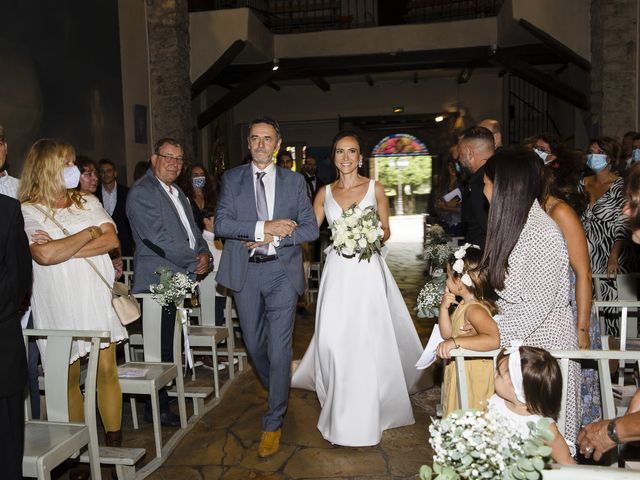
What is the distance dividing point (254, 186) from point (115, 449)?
1650 millimetres

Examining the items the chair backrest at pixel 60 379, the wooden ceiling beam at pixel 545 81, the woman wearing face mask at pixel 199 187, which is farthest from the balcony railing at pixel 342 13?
the chair backrest at pixel 60 379

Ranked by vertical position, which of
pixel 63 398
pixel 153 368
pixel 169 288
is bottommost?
Result: pixel 153 368

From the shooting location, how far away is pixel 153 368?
12.1 ft

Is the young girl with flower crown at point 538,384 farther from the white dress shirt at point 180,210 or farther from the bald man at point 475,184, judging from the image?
the white dress shirt at point 180,210

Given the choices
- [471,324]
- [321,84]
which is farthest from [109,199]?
[321,84]

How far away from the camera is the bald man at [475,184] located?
316cm

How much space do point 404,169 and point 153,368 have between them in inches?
731

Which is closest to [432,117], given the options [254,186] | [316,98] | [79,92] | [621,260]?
[316,98]

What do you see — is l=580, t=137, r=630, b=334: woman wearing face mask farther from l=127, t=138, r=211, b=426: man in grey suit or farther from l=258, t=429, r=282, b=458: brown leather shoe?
l=127, t=138, r=211, b=426: man in grey suit

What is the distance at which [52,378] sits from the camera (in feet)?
8.89

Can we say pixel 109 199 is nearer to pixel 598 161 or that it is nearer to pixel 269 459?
pixel 269 459

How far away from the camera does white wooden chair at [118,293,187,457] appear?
3465mm

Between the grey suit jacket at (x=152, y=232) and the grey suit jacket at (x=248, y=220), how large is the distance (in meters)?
0.59

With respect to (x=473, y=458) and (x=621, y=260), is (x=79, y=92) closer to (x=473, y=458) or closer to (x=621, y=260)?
(x=621, y=260)
